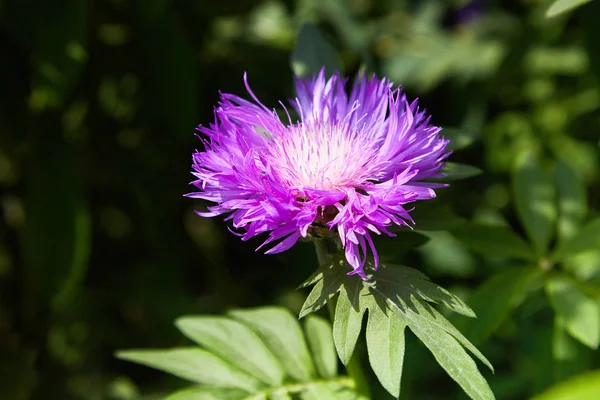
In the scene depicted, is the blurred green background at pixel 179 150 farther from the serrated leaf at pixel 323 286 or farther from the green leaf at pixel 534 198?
the serrated leaf at pixel 323 286

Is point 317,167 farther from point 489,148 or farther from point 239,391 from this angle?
point 489,148

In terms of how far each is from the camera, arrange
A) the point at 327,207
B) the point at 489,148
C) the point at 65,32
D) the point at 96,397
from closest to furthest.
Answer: the point at 327,207 < the point at 65,32 < the point at 96,397 < the point at 489,148

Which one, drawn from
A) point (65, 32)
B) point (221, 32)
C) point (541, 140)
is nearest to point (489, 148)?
point (541, 140)

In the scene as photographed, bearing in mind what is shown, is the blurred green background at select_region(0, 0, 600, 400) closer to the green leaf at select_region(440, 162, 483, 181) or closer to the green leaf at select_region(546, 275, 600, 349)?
the green leaf at select_region(546, 275, 600, 349)

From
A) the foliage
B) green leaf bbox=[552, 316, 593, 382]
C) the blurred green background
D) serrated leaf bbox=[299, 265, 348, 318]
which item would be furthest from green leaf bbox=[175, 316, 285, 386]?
green leaf bbox=[552, 316, 593, 382]

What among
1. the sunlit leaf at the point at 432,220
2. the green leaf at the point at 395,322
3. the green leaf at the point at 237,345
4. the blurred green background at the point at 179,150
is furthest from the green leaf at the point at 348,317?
the blurred green background at the point at 179,150

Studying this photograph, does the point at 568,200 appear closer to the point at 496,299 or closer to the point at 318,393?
the point at 496,299
